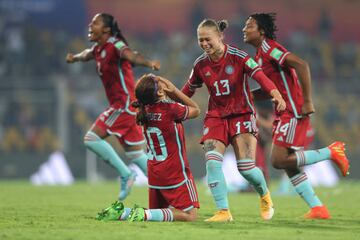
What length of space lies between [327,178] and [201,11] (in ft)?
25.1

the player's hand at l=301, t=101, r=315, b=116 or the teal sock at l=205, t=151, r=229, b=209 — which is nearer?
A: the teal sock at l=205, t=151, r=229, b=209

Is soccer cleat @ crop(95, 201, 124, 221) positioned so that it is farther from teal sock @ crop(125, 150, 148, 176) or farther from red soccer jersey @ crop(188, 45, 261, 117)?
teal sock @ crop(125, 150, 148, 176)

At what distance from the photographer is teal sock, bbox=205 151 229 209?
26.9 feet

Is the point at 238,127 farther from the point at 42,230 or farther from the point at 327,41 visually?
the point at 327,41

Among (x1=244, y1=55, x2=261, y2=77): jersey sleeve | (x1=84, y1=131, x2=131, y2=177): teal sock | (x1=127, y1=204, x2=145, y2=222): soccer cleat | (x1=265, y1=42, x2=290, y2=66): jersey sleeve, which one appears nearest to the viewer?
(x1=127, y1=204, x2=145, y2=222): soccer cleat

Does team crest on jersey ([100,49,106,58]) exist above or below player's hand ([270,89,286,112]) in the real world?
→ above

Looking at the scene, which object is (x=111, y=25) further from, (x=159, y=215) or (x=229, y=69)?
(x=159, y=215)

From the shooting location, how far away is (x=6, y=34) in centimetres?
2359

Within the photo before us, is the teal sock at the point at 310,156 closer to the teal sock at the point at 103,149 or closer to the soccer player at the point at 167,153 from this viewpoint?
the soccer player at the point at 167,153

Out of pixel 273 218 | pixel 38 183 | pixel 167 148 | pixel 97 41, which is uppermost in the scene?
pixel 97 41

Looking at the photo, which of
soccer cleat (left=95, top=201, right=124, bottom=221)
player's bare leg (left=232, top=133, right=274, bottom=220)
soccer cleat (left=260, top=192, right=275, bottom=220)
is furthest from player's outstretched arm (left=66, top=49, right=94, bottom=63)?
soccer cleat (left=95, top=201, right=124, bottom=221)

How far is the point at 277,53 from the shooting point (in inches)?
346

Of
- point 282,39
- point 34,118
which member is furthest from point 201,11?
point 34,118

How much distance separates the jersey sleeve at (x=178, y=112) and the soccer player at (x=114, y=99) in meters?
3.29
